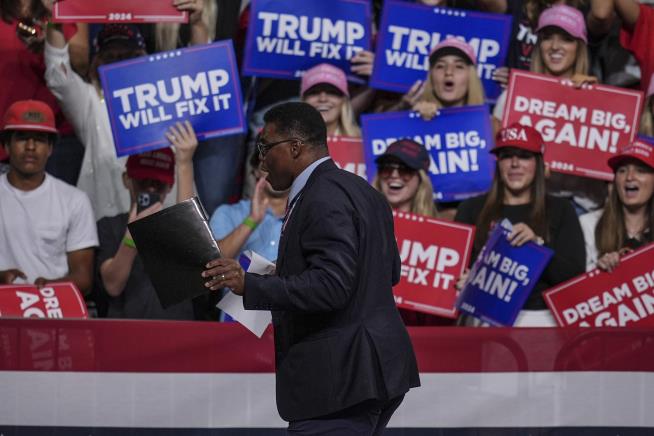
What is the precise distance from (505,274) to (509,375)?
0.86 metres

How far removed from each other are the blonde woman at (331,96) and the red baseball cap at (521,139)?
0.95m

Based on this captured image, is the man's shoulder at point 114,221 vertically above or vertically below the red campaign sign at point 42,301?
above

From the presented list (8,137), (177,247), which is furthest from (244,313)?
(8,137)

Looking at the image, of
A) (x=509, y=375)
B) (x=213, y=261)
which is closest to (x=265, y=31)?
(x=509, y=375)

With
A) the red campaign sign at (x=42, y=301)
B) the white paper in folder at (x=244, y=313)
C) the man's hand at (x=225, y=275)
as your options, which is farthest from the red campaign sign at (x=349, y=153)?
the man's hand at (x=225, y=275)

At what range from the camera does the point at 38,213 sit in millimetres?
6426

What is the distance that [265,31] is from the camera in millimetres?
7164

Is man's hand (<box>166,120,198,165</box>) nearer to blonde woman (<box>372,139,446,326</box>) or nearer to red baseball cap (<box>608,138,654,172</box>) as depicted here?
blonde woman (<box>372,139,446,326</box>)

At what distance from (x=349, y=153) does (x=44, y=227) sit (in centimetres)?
178

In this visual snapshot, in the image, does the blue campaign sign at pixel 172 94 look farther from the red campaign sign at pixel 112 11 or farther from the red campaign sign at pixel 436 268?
the red campaign sign at pixel 436 268

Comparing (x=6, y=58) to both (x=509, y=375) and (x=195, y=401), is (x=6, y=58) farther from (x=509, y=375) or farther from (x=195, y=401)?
(x=509, y=375)

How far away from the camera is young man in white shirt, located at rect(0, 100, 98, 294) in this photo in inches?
249

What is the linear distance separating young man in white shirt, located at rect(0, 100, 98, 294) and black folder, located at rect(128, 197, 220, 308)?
2.55m

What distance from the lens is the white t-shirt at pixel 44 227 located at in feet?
20.7
